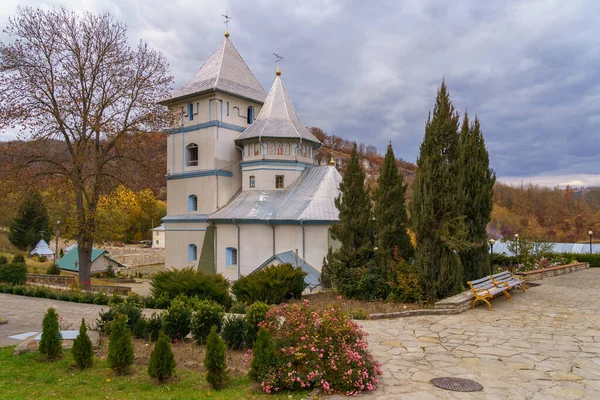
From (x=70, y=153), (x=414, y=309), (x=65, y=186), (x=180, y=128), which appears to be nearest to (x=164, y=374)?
(x=414, y=309)

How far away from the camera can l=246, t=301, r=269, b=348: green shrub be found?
7.36m

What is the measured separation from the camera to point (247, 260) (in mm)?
22031

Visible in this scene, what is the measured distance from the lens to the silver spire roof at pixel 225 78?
81.0ft

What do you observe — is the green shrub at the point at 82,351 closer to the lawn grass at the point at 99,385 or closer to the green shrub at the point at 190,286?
the lawn grass at the point at 99,385

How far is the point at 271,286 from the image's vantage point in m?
13.0

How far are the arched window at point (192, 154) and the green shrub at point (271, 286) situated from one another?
13244 mm

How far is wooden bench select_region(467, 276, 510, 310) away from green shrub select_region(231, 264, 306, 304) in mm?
5177

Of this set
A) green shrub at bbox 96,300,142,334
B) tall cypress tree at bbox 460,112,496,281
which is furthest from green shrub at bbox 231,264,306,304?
tall cypress tree at bbox 460,112,496,281

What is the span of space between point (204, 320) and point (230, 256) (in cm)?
1501

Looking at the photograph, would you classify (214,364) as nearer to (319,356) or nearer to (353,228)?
(319,356)

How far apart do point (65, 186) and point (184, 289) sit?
32.6ft

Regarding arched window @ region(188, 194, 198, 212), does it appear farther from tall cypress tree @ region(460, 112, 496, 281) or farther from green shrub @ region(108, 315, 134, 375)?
green shrub @ region(108, 315, 134, 375)

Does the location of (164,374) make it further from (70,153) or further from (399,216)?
(70,153)

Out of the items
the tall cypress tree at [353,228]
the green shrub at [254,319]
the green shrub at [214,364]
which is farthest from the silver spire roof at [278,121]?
the green shrub at [214,364]
